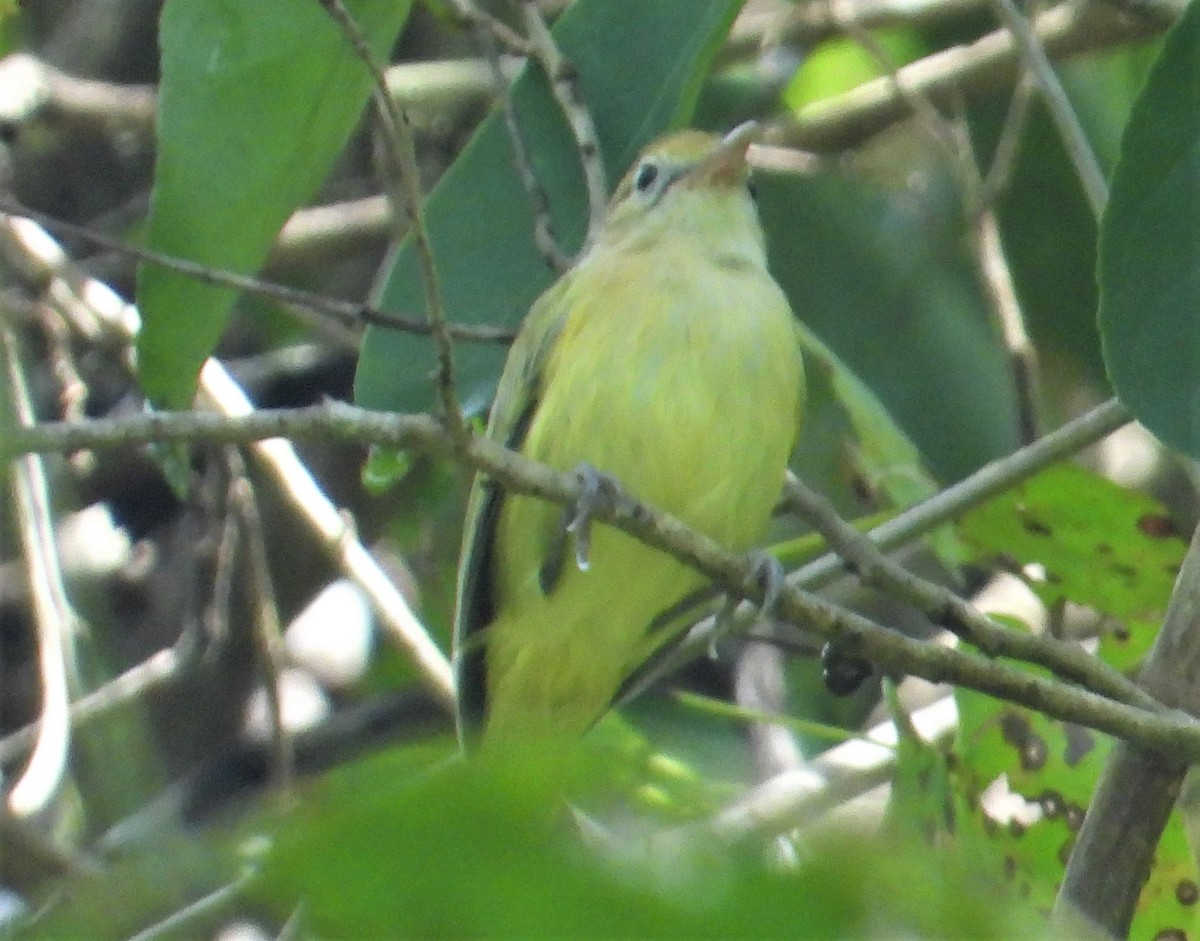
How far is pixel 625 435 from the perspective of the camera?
361 cm

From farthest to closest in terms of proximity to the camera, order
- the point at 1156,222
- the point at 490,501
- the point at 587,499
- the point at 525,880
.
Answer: the point at 490,501 < the point at 1156,222 < the point at 587,499 < the point at 525,880

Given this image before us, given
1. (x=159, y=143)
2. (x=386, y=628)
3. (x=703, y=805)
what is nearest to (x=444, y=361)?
(x=703, y=805)

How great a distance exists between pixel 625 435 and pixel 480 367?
0.72 metres

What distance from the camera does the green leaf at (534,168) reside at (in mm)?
3836

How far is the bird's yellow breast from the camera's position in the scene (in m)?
3.63

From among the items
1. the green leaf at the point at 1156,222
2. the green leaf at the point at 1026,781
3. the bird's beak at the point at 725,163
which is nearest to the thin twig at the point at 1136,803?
the green leaf at the point at 1156,222

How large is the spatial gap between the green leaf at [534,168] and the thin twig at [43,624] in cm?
103

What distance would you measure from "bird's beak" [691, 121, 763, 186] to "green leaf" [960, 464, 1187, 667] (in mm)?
1013

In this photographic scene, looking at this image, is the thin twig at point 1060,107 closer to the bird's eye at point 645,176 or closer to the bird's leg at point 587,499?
the bird's eye at point 645,176

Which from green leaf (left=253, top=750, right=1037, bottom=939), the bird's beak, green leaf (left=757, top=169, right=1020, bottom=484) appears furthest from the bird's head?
green leaf (left=253, top=750, right=1037, bottom=939)

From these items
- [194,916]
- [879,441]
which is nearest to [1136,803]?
[879,441]

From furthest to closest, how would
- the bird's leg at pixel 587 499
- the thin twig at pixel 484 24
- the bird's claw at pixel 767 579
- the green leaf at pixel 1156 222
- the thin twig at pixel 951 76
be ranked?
the thin twig at pixel 951 76 → the thin twig at pixel 484 24 → the green leaf at pixel 1156 222 → the bird's claw at pixel 767 579 → the bird's leg at pixel 587 499

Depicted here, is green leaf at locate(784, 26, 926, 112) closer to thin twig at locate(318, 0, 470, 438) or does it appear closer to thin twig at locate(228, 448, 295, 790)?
thin twig at locate(228, 448, 295, 790)

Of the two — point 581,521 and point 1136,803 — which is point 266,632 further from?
point 1136,803
